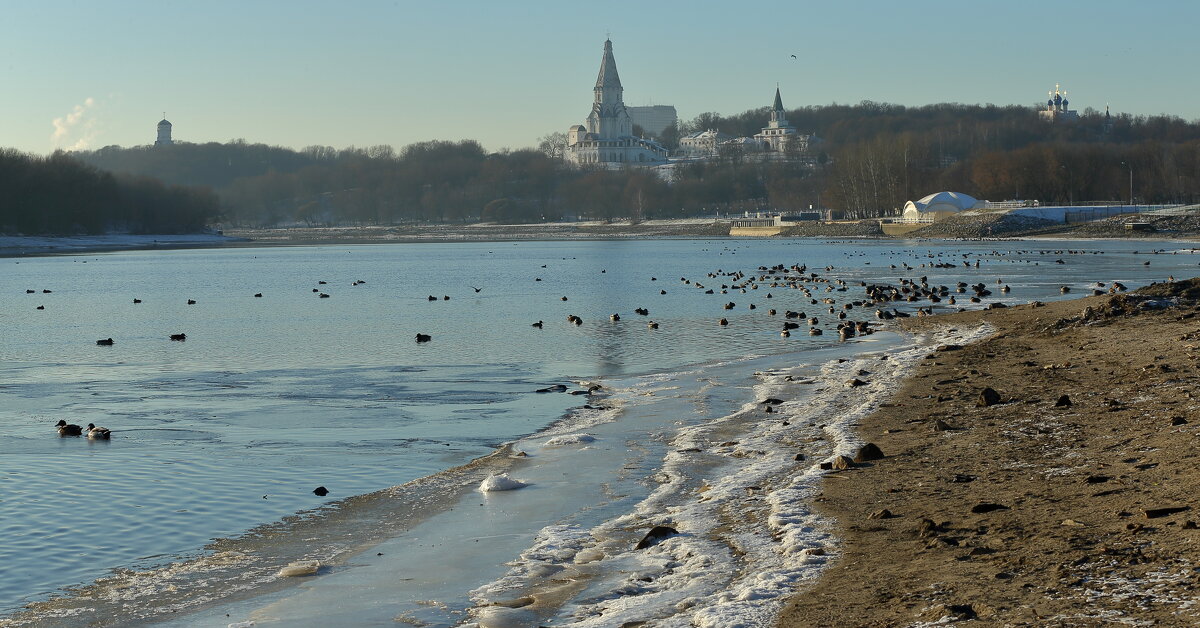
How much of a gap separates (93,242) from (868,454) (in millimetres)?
140894

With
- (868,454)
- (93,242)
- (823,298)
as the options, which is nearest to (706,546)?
(868,454)

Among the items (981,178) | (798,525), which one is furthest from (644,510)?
(981,178)

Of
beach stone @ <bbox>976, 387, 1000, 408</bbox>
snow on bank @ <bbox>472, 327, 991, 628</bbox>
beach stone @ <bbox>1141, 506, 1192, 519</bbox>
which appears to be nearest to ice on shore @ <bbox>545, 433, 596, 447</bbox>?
snow on bank @ <bbox>472, 327, 991, 628</bbox>

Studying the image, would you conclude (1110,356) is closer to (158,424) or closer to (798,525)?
(798,525)

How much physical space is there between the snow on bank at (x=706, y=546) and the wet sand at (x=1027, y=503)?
0.96ft

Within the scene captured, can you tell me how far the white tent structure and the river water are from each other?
10082 cm

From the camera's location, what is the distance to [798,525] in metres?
9.93

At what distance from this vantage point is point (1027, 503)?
31.6ft

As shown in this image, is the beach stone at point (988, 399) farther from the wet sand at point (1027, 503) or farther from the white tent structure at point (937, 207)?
the white tent structure at point (937, 207)

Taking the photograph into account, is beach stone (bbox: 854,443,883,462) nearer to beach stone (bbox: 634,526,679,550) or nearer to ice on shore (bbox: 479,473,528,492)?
beach stone (bbox: 634,526,679,550)

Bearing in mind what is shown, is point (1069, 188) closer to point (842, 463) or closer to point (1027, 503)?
point (842, 463)

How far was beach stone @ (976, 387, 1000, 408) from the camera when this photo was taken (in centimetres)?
1516

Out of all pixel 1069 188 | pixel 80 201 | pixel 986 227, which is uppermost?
pixel 80 201

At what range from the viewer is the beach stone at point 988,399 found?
1516 cm
